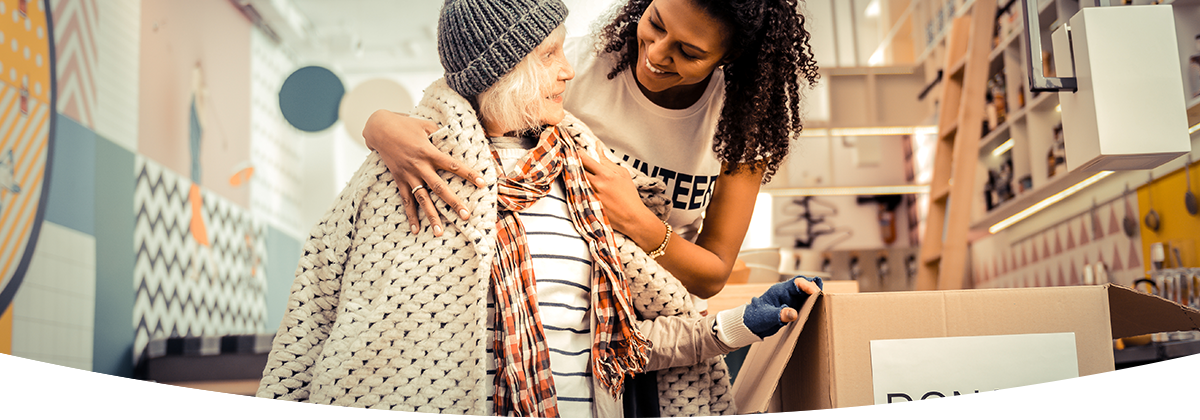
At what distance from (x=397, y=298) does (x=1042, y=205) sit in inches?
95.9

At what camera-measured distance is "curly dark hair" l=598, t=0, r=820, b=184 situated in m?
1.11

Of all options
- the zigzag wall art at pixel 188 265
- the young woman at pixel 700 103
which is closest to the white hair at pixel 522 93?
the young woman at pixel 700 103

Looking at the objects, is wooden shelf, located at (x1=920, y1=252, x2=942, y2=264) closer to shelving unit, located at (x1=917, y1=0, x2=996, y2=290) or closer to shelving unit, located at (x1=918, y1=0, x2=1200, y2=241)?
shelving unit, located at (x1=917, y1=0, x2=996, y2=290)

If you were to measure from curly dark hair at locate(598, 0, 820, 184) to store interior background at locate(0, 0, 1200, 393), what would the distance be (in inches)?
4.6

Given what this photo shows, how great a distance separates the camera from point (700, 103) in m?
1.18

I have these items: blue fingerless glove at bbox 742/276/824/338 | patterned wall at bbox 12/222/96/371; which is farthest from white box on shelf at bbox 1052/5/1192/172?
patterned wall at bbox 12/222/96/371

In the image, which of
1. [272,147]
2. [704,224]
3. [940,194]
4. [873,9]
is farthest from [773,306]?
[272,147]

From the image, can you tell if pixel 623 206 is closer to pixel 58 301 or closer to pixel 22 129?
pixel 22 129

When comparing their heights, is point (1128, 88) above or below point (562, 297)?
above

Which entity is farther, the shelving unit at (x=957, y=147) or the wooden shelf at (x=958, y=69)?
the wooden shelf at (x=958, y=69)

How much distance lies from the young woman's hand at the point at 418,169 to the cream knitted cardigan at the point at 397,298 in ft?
0.04

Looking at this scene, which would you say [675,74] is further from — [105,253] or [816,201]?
[816,201]

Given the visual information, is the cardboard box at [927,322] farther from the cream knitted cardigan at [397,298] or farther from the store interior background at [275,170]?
the store interior background at [275,170]

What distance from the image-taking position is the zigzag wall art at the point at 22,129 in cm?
187
